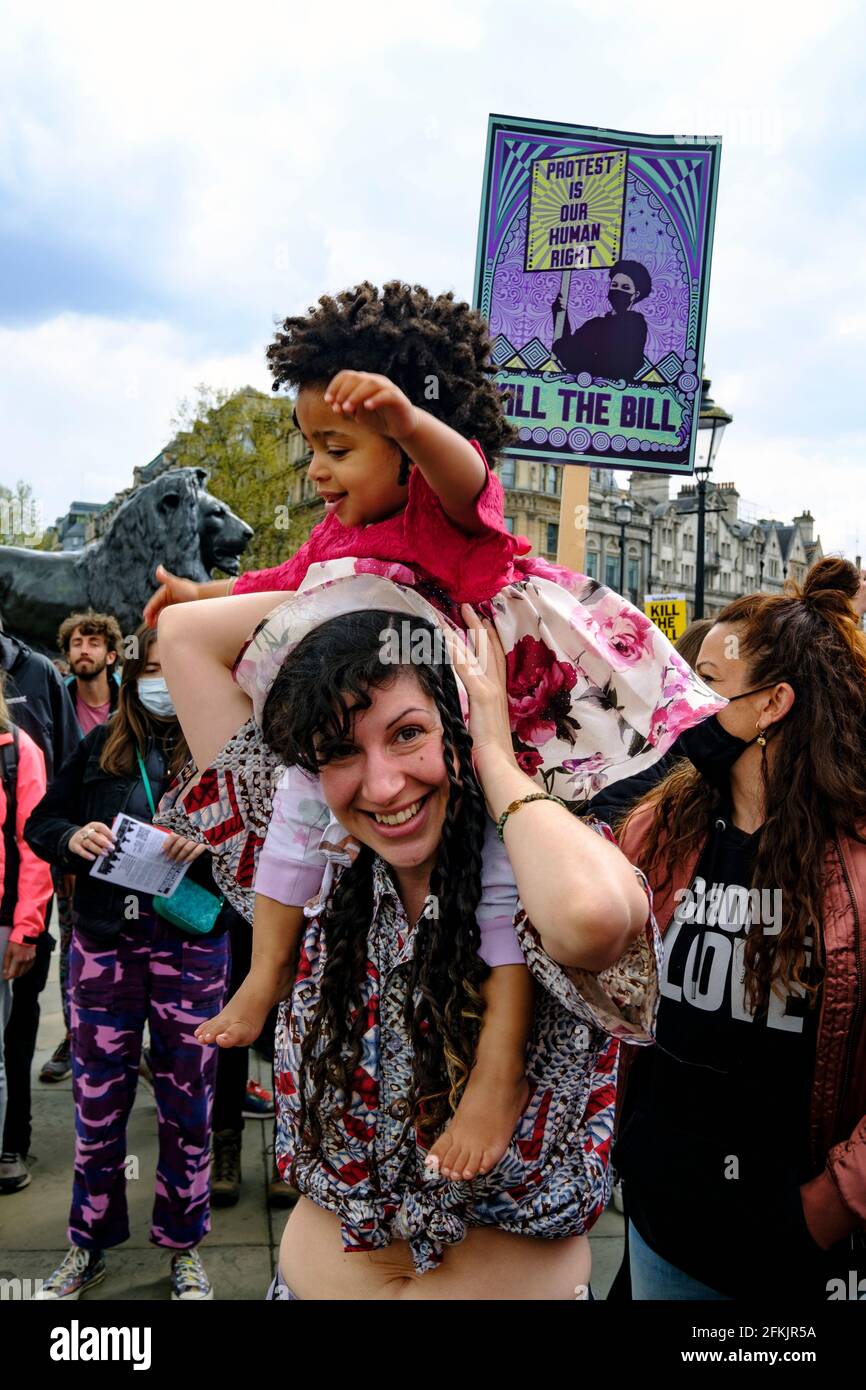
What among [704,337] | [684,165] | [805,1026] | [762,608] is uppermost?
[684,165]

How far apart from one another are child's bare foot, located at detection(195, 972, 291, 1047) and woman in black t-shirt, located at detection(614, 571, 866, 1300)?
1.07 metres

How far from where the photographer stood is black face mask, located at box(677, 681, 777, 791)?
278 cm

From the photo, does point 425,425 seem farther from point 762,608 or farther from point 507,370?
point 507,370

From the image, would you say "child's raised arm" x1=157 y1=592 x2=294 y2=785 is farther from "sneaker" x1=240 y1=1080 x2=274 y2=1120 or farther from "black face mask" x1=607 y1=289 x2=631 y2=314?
"sneaker" x1=240 y1=1080 x2=274 y2=1120

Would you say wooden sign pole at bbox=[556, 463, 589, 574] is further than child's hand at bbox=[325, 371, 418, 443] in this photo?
Yes

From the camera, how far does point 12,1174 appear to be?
16.0 feet

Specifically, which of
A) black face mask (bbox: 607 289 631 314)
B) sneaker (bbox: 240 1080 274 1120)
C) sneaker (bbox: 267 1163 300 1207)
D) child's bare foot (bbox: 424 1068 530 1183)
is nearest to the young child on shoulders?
child's bare foot (bbox: 424 1068 530 1183)

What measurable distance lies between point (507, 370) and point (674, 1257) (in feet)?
12.8

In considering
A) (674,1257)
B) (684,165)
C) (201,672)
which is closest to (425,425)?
(201,672)

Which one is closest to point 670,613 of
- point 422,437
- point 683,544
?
point 422,437

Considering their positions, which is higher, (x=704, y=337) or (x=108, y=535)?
(x=704, y=337)

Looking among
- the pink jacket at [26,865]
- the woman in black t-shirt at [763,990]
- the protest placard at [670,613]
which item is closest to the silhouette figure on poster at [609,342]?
the woman in black t-shirt at [763,990]

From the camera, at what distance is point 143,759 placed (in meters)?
4.38

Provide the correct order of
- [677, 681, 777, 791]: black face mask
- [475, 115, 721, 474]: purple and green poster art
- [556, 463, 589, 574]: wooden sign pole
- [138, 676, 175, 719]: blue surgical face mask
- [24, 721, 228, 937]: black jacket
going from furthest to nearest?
[475, 115, 721, 474]: purple and green poster art
[556, 463, 589, 574]: wooden sign pole
[138, 676, 175, 719]: blue surgical face mask
[24, 721, 228, 937]: black jacket
[677, 681, 777, 791]: black face mask
